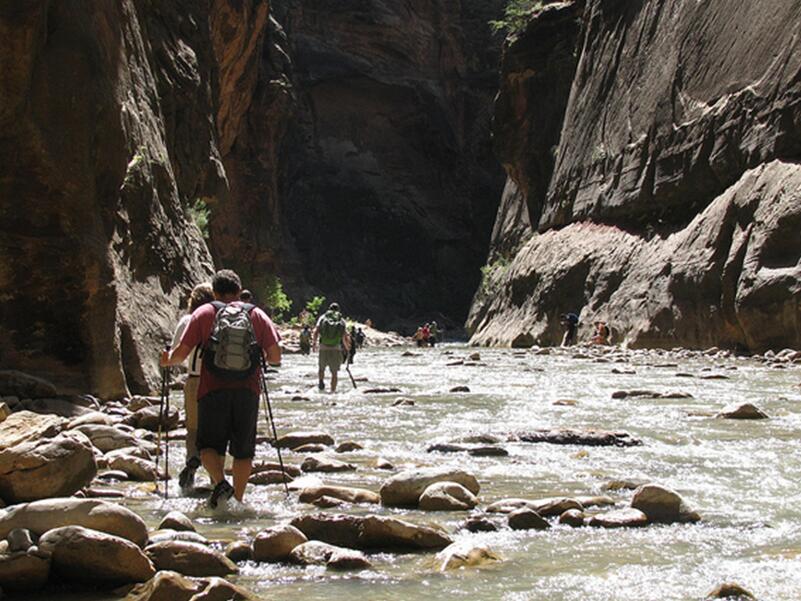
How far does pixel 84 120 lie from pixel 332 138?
65258 millimetres

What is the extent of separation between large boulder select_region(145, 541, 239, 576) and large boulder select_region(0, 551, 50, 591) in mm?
489

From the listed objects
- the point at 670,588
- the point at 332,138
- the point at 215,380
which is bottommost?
the point at 670,588

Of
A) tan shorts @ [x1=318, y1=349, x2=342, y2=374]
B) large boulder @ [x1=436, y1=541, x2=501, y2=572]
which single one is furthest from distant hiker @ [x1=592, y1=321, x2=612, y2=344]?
large boulder @ [x1=436, y1=541, x2=501, y2=572]

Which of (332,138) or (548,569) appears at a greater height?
(332,138)

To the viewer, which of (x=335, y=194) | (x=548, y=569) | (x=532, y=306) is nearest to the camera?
(x=548, y=569)

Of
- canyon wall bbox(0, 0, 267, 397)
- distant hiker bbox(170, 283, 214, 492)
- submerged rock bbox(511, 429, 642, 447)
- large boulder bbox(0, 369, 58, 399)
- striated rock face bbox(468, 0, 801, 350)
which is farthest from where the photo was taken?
striated rock face bbox(468, 0, 801, 350)

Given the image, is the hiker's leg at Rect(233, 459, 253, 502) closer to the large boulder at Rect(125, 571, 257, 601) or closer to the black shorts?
the black shorts

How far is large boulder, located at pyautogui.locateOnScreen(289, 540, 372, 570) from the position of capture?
15.0ft

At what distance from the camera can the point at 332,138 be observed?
76.3 m

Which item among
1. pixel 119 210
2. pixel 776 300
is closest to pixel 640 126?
pixel 776 300

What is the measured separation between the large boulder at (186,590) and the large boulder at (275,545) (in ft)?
2.61

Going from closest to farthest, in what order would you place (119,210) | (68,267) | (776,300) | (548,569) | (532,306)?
(548,569)
(68,267)
(119,210)
(776,300)
(532,306)

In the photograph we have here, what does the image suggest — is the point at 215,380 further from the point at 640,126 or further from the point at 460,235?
the point at 460,235

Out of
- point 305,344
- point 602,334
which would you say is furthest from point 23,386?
point 305,344
